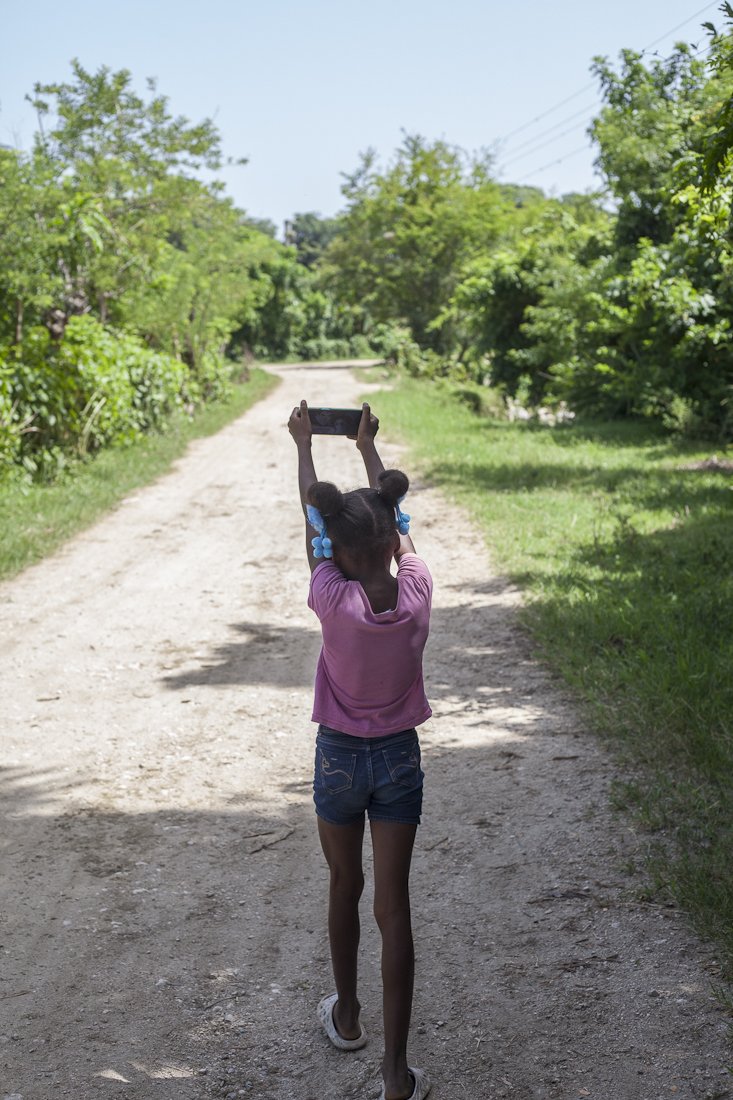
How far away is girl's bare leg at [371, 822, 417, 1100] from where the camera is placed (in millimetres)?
2238

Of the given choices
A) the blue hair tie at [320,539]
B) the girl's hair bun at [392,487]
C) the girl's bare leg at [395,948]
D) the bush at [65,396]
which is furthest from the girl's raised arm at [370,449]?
the bush at [65,396]

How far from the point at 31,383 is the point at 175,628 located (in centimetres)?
563

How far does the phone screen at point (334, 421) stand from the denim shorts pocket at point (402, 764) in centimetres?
94

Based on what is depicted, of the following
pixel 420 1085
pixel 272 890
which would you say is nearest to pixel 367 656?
pixel 420 1085

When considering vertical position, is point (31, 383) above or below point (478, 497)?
above

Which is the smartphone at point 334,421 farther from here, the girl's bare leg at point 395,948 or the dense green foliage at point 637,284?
the dense green foliage at point 637,284

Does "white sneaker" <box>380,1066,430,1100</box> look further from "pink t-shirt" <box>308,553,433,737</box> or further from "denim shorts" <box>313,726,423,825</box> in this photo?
"pink t-shirt" <box>308,553,433,737</box>

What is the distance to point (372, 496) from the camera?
234 centimetres

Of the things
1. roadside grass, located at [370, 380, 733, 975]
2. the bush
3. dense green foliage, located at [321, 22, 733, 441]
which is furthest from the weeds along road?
the bush

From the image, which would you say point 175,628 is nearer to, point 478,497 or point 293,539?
point 293,539

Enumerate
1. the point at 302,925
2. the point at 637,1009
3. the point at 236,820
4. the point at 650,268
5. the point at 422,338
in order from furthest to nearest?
the point at 422,338
the point at 650,268
the point at 236,820
the point at 302,925
the point at 637,1009

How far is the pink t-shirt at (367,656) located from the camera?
7.39 feet

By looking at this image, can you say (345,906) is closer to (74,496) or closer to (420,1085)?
(420,1085)

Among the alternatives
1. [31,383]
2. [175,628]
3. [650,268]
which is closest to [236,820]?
[175,628]
